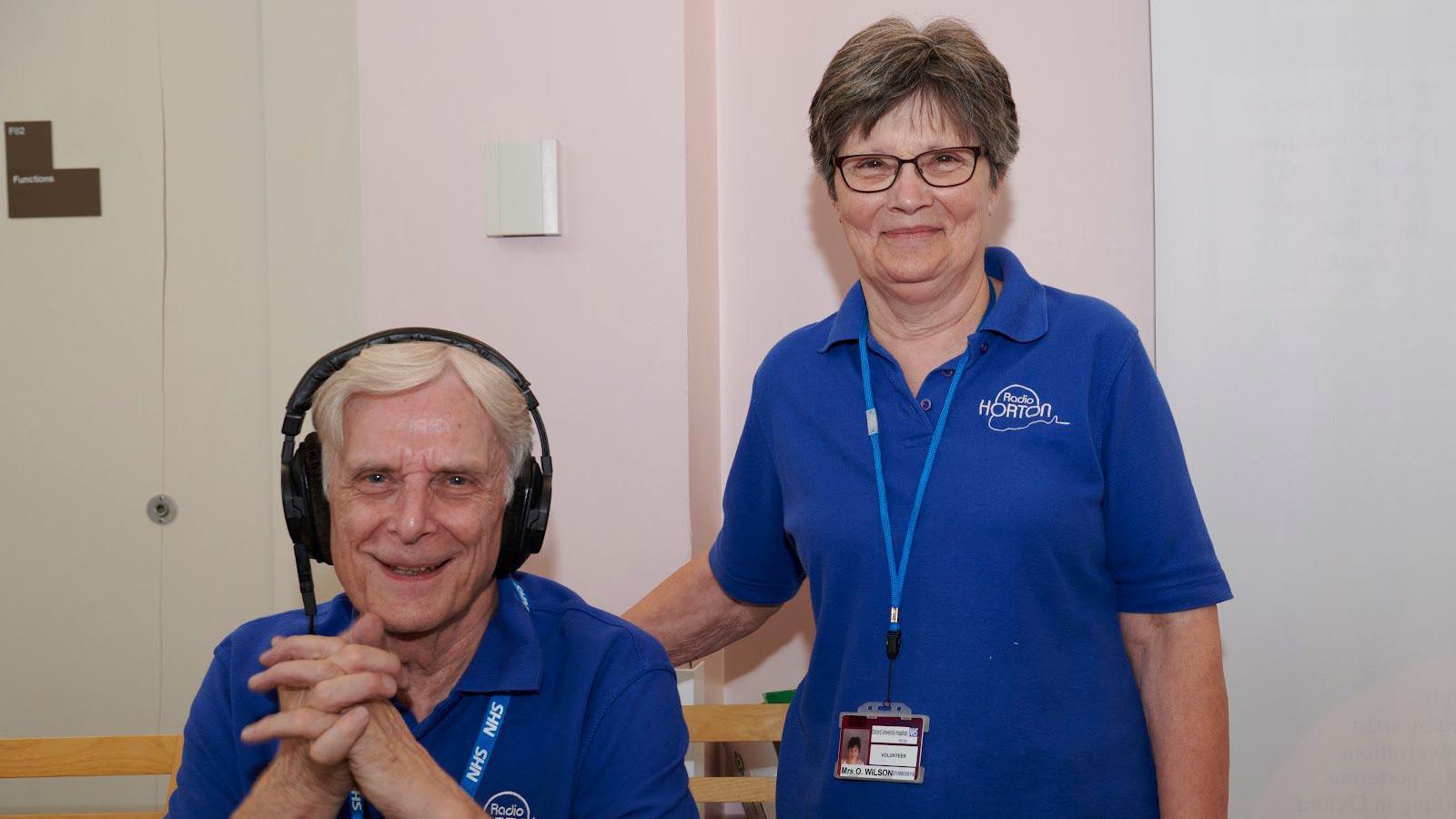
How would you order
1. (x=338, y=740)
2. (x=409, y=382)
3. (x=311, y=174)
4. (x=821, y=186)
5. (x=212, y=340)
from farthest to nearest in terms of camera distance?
(x=212, y=340) → (x=821, y=186) → (x=311, y=174) → (x=409, y=382) → (x=338, y=740)

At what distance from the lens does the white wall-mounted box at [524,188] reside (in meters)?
2.44

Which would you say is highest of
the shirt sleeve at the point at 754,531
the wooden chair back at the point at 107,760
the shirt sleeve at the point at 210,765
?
the shirt sleeve at the point at 754,531

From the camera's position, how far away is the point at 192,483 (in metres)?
2.95

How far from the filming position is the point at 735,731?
2.25 m

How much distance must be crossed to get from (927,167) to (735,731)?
43.3 inches

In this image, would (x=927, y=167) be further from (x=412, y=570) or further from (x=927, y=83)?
(x=412, y=570)

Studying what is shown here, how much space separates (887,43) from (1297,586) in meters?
1.35

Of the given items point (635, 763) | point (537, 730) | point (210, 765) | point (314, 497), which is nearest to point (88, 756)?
point (210, 765)

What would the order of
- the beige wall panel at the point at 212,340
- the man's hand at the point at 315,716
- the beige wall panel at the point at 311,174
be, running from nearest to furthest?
the man's hand at the point at 315,716 < the beige wall panel at the point at 311,174 < the beige wall panel at the point at 212,340

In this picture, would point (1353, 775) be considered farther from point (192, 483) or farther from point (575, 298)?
point (192, 483)

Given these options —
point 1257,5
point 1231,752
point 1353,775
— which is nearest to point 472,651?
point 1231,752

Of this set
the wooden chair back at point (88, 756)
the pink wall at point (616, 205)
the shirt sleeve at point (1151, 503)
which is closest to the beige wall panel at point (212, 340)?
the pink wall at point (616, 205)

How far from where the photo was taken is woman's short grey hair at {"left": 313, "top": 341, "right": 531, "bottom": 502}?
151 cm

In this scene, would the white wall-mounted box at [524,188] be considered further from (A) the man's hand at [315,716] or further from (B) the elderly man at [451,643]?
(A) the man's hand at [315,716]
